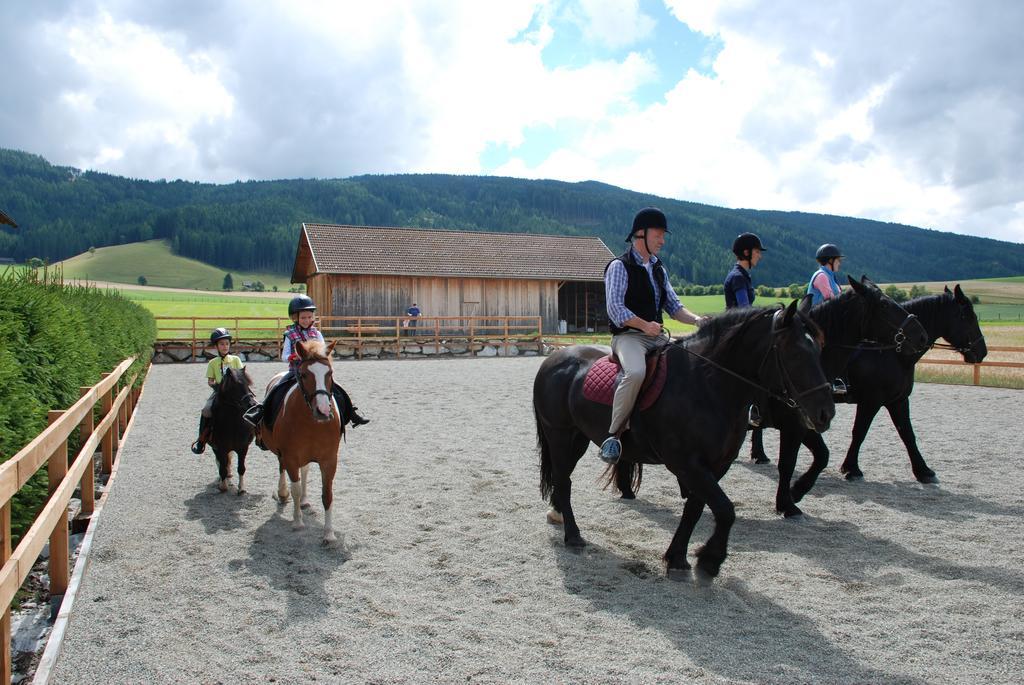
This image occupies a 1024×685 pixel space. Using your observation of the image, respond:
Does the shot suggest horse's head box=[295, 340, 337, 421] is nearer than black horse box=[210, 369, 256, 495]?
Yes

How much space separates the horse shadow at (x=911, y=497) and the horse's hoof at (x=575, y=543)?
102 inches

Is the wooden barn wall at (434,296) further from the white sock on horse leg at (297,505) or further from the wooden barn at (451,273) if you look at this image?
the white sock on horse leg at (297,505)

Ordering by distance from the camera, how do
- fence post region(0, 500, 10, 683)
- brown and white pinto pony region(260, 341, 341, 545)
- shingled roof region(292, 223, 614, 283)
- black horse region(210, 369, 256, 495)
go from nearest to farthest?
1. fence post region(0, 500, 10, 683)
2. brown and white pinto pony region(260, 341, 341, 545)
3. black horse region(210, 369, 256, 495)
4. shingled roof region(292, 223, 614, 283)

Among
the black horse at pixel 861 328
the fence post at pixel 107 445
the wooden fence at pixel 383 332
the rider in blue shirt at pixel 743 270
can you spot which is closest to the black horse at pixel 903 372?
the black horse at pixel 861 328

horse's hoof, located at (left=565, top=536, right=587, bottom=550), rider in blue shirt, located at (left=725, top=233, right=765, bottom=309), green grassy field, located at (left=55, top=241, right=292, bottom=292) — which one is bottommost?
horse's hoof, located at (left=565, top=536, right=587, bottom=550)

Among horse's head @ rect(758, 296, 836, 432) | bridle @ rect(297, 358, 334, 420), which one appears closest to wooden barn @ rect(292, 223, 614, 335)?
bridle @ rect(297, 358, 334, 420)

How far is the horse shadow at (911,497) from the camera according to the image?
631 cm

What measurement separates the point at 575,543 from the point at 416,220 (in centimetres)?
15886

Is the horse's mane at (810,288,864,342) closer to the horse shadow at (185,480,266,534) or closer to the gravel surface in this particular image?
the gravel surface

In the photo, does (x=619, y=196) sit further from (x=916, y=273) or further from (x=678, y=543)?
(x=678, y=543)

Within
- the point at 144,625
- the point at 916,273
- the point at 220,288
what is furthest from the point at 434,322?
the point at 916,273

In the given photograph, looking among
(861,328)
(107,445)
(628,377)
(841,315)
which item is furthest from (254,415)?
(861,328)

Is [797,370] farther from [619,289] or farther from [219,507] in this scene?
[219,507]

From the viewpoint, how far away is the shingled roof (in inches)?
1303
